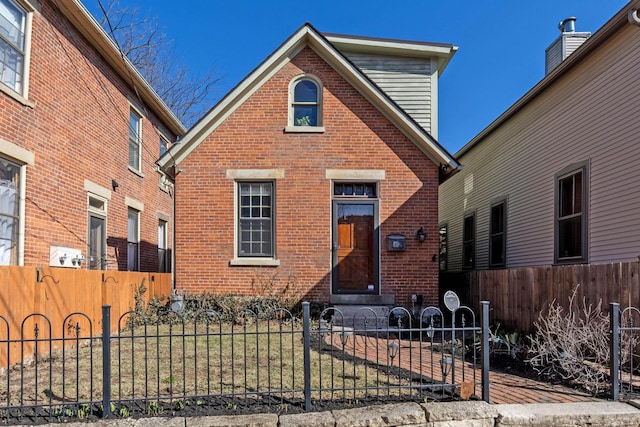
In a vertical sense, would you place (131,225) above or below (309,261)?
above

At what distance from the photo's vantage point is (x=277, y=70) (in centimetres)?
1068

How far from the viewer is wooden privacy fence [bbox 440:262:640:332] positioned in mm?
6180

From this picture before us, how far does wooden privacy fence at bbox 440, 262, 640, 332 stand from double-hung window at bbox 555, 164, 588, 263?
1.81 meters

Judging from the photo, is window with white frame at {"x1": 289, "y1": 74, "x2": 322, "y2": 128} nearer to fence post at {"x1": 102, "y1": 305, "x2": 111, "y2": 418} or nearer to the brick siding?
the brick siding

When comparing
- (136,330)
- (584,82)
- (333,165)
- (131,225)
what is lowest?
(136,330)

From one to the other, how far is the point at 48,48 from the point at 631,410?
1098 centimetres

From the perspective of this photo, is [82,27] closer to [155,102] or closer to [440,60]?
[155,102]

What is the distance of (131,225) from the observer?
43.2ft

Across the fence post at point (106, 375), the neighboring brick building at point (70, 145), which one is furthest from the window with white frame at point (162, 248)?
the fence post at point (106, 375)

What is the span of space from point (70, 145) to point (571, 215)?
1120 cm

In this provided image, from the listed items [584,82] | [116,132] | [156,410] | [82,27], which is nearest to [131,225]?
[116,132]

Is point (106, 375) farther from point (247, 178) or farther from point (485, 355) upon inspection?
point (247, 178)

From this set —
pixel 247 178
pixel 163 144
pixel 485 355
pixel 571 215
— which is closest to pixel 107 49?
pixel 247 178

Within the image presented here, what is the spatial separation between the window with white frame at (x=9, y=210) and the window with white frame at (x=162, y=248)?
736 centimetres
